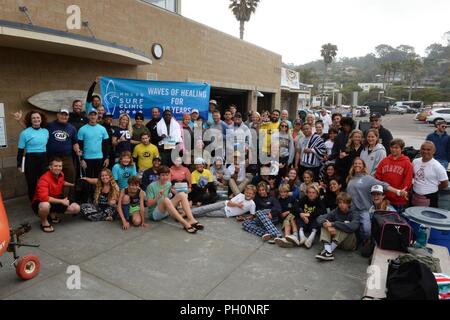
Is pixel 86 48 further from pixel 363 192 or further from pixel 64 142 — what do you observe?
pixel 363 192

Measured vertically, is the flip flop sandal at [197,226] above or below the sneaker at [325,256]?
above

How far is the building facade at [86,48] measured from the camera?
5.63 m

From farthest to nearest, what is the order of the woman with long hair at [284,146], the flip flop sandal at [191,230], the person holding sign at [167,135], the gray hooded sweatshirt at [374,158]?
the person holding sign at [167,135], the woman with long hair at [284,146], the gray hooded sweatshirt at [374,158], the flip flop sandal at [191,230]

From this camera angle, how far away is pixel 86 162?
5676mm

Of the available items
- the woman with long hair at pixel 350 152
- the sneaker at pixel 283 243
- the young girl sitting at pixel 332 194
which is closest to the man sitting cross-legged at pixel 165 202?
the sneaker at pixel 283 243

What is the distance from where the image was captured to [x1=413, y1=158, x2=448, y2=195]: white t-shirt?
4696 millimetres

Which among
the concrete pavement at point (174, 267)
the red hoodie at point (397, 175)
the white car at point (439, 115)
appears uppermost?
the white car at point (439, 115)

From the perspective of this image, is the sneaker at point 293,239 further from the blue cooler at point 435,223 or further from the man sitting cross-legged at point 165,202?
the blue cooler at point 435,223

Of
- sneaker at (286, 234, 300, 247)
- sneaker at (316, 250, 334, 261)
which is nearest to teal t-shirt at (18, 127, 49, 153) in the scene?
sneaker at (286, 234, 300, 247)

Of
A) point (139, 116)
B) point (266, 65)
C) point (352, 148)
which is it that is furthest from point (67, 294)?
point (266, 65)

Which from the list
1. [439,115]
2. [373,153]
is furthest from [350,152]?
[439,115]

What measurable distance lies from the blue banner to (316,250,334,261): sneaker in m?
5.30

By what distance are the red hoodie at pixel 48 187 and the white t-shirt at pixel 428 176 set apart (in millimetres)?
5622
